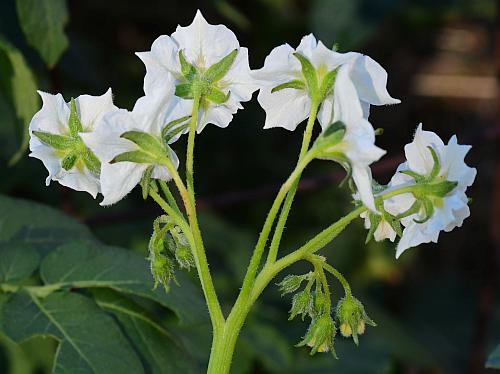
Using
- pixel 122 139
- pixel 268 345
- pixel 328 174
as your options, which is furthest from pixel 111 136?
pixel 328 174

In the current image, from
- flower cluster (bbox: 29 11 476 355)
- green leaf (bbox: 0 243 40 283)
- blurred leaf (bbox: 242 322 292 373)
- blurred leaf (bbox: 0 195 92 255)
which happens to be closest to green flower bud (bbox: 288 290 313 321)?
flower cluster (bbox: 29 11 476 355)

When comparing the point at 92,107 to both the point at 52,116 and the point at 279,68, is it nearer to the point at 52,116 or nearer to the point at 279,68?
the point at 52,116

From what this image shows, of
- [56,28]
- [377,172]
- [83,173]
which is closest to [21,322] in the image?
[83,173]

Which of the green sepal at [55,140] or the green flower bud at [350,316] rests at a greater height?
the green flower bud at [350,316]

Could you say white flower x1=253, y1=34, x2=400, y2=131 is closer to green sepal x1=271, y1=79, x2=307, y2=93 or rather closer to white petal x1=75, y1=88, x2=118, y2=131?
green sepal x1=271, y1=79, x2=307, y2=93

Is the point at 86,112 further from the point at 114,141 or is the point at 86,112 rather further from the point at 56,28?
the point at 56,28

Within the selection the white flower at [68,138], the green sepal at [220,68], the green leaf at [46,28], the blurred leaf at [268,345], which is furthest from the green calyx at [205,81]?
the blurred leaf at [268,345]

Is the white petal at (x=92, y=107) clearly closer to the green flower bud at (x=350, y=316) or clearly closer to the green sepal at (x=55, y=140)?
the green sepal at (x=55, y=140)
